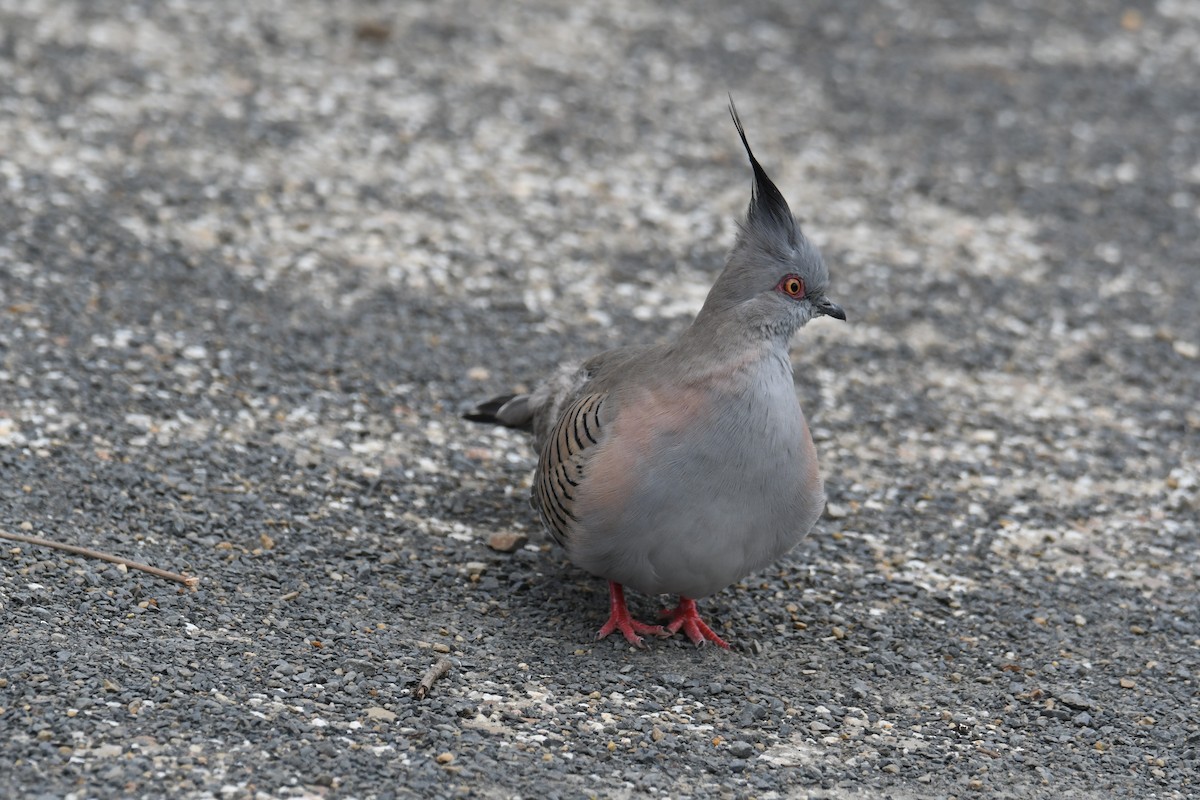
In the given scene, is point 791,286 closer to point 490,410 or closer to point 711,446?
point 711,446

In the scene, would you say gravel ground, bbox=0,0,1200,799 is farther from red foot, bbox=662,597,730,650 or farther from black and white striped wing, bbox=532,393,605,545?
black and white striped wing, bbox=532,393,605,545

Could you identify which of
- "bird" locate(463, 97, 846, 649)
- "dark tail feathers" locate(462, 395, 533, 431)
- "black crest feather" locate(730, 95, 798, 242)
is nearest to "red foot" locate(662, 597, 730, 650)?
"bird" locate(463, 97, 846, 649)

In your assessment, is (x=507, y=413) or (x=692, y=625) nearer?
(x=692, y=625)

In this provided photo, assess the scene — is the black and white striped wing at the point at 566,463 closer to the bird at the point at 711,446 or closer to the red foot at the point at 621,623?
the bird at the point at 711,446

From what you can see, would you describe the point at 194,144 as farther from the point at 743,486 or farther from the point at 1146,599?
the point at 1146,599

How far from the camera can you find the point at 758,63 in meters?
10.2

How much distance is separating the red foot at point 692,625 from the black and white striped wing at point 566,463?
0.53 m

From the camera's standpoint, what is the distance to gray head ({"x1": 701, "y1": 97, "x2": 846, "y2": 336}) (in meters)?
4.75

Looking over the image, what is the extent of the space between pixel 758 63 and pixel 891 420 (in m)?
4.30

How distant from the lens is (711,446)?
4570 millimetres

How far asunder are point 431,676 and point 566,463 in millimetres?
Answer: 862

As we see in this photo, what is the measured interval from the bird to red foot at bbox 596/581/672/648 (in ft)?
0.22

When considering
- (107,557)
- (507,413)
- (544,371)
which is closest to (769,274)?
(507,413)

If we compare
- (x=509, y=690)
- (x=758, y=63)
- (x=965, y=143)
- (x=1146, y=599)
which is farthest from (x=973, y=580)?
(x=758, y=63)
